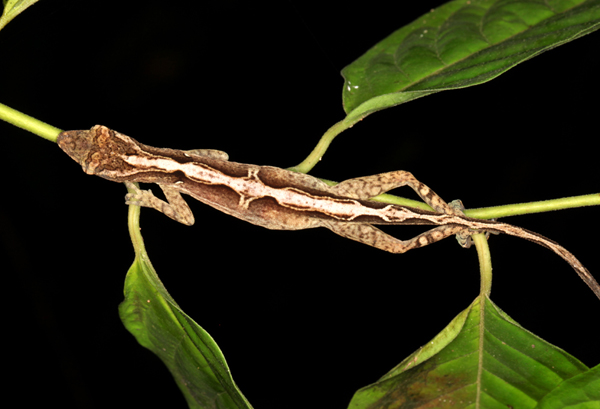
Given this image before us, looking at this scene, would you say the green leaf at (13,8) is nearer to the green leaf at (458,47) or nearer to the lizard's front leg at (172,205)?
the lizard's front leg at (172,205)

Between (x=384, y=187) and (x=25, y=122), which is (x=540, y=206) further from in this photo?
(x=25, y=122)

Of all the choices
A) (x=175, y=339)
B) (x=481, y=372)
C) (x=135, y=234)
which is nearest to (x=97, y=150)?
(x=135, y=234)

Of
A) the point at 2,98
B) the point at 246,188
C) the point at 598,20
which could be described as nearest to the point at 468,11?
the point at 598,20

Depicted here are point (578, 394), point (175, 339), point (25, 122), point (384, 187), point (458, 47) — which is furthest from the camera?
point (384, 187)

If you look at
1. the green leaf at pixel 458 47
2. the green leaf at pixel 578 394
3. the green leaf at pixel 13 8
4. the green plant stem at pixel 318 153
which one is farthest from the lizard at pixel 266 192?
the green leaf at pixel 578 394

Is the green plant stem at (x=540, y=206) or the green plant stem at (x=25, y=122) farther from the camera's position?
the green plant stem at (x=540, y=206)

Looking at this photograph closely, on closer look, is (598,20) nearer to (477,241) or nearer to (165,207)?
(477,241)
